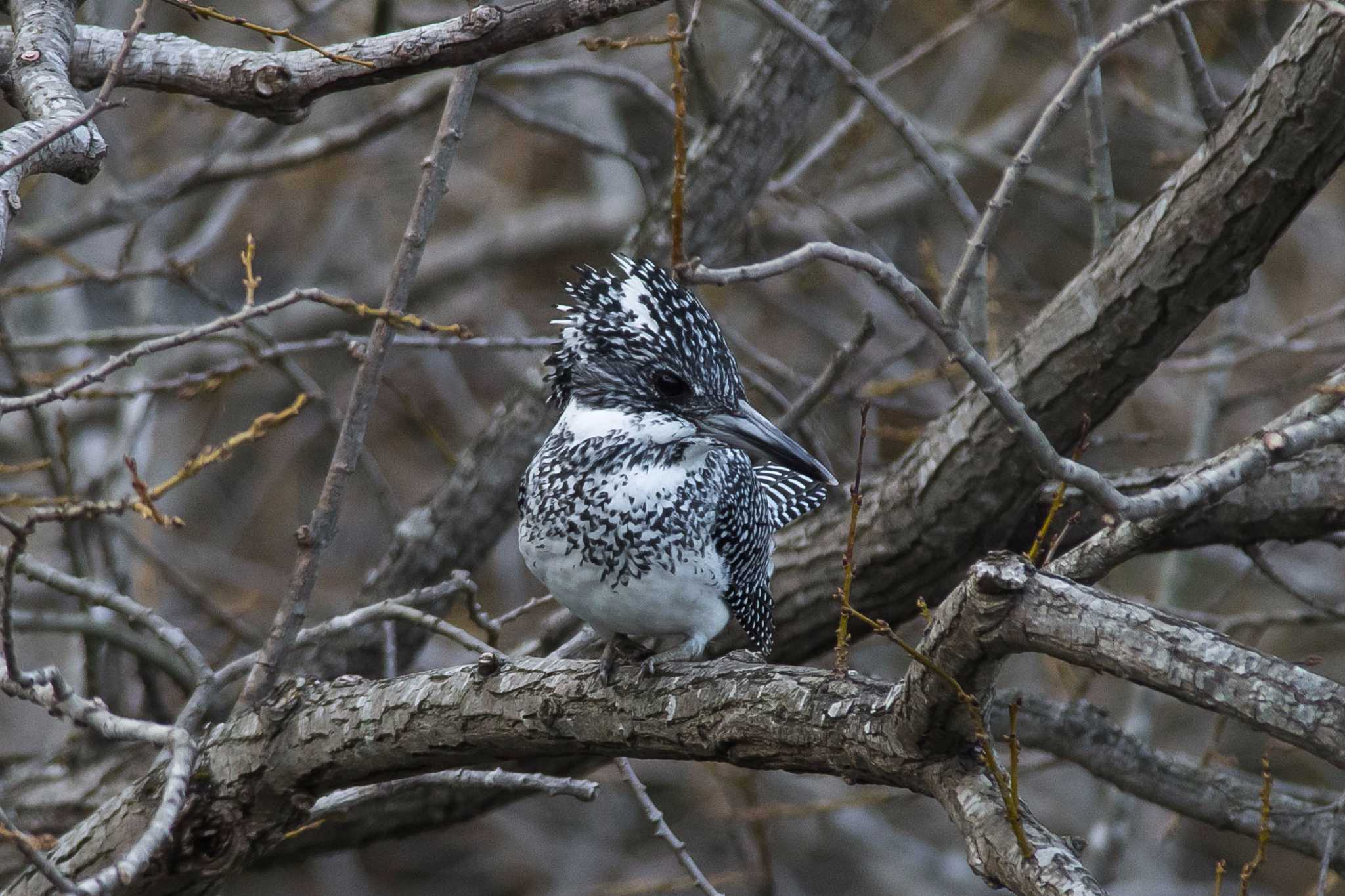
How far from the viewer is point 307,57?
2.16 m

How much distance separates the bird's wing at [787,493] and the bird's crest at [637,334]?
2.37 ft

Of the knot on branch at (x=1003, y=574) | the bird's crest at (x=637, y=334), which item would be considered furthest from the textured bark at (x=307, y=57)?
the knot on branch at (x=1003, y=574)

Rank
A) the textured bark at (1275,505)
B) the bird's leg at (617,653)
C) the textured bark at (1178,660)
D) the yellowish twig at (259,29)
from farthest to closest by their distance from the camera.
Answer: the textured bark at (1275,505)
the bird's leg at (617,653)
the yellowish twig at (259,29)
the textured bark at (1178,660)

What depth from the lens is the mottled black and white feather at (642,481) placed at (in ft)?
8.51

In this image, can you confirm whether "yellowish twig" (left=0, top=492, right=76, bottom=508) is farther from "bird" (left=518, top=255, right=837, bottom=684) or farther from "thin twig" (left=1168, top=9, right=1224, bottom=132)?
"thin twig" (left=1168, top=9, right=1224, bottom=132)

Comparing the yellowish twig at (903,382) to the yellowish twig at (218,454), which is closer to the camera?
the yellowish twig at (218,454)

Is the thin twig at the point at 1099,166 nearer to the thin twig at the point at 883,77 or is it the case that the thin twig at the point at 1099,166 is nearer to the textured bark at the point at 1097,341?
the textured bark at the point at 1097,341

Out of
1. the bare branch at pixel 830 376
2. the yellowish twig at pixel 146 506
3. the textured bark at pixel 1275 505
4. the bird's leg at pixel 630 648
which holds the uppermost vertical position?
the bare branch at pixel 830 376

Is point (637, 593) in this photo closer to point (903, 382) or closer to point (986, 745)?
point (986, 745)

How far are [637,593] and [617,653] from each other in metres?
0.12

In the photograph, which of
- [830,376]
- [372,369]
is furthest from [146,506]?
[830,376]

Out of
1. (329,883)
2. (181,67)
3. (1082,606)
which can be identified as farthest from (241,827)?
(329,883)

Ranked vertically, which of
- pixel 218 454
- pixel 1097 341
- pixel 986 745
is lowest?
pixel 986 745

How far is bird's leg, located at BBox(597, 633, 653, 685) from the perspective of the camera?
2410 mm
